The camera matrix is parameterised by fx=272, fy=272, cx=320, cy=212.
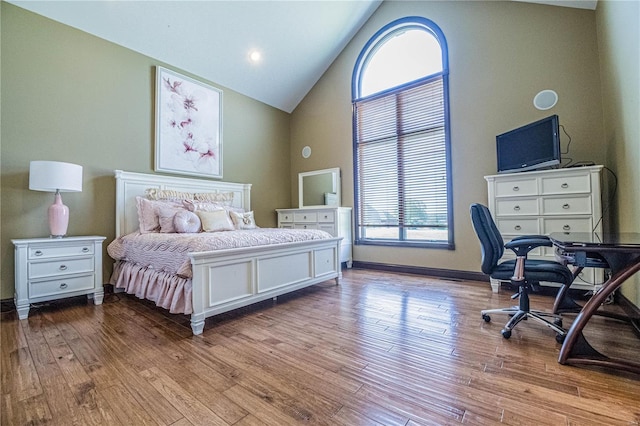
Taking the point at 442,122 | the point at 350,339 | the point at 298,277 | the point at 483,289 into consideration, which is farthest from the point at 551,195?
the point at 298,277

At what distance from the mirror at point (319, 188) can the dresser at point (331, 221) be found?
1.10ft

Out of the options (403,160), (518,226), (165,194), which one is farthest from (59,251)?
(518,226)

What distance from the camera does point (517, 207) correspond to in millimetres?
2961

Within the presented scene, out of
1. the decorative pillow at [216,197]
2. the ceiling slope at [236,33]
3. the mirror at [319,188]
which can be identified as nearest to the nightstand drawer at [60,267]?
the decorative pillow at [216,197]

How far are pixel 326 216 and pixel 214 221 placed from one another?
185cm

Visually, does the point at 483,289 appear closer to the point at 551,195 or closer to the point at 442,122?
the point at 551,195

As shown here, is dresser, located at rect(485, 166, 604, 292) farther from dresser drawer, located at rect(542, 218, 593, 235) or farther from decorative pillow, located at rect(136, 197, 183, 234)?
decorative pillow, located at rect(136, 197, 183, 234)

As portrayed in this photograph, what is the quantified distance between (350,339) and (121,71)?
4010 mm

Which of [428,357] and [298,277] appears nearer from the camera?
[428,357]

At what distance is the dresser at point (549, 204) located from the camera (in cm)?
261

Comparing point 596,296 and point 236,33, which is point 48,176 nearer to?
point 236,33

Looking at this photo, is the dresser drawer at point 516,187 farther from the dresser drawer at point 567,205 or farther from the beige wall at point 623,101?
the beige wall at point 623,101

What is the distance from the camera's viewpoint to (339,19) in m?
4.21

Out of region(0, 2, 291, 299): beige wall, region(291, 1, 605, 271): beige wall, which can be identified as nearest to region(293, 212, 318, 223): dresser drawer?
region(291, 1, 605, 271): beige wall
